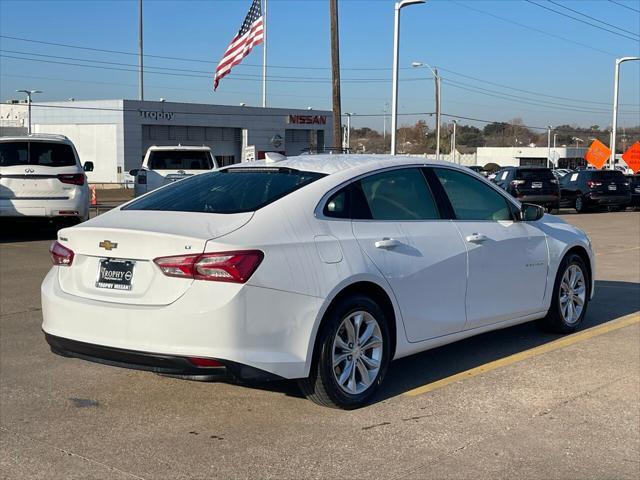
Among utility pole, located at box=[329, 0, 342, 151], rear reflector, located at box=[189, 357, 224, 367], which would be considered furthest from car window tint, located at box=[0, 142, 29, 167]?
rear reflector, located at box=[189, 357, 224, 367]

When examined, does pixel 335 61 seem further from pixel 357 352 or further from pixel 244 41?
pixel 357 352

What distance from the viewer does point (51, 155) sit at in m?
15.3

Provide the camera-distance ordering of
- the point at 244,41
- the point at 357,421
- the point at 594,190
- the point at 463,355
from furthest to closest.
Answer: the point at 594,190, the point at 244,41, the point at 463,355, the point at 357,421

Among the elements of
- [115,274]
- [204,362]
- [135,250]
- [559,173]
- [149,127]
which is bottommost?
[204,362]

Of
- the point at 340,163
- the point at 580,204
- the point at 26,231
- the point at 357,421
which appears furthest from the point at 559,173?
the point at 357,421

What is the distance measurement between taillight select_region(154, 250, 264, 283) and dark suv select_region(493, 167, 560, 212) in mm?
25017

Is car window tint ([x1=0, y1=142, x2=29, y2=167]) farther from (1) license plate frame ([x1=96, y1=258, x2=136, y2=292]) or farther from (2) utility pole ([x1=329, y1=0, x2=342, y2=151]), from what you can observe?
(1) license plate frame ([x1=96, y1=258, x2=136, y2=292])

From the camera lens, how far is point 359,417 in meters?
5.12

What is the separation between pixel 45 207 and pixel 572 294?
35.1 ft

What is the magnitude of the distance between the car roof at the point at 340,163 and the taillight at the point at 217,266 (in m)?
1.19

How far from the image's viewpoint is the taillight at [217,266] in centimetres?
459

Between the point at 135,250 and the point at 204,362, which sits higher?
the point at 135,250

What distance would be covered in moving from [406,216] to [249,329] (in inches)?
67.1

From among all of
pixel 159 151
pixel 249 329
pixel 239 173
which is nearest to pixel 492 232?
pixel 239 173
